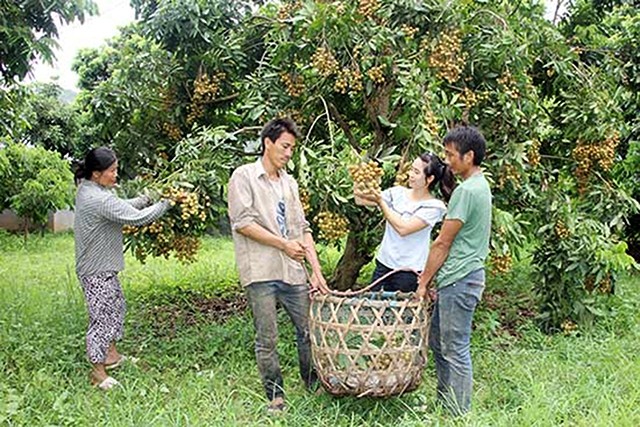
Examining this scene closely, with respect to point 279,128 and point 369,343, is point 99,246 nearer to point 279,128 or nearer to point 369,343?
point 279,128

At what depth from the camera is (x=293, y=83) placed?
394cm

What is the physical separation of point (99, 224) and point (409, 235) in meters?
1.55

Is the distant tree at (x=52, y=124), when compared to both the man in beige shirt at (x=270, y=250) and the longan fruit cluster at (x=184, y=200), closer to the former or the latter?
the longan fruit cluster at (x=184, y=200)

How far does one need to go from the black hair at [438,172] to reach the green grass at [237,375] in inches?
38.7

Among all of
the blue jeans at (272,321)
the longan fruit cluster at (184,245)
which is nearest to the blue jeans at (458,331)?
the blue jeans at (272,321)

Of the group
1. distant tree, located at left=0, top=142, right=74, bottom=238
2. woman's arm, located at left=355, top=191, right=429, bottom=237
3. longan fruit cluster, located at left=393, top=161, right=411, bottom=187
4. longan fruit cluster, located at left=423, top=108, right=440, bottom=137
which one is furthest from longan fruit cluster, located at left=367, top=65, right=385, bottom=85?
distant tree, located at left=0, top=142, right=74, bottom=238

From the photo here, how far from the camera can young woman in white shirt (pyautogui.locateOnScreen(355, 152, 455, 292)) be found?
3205 mm

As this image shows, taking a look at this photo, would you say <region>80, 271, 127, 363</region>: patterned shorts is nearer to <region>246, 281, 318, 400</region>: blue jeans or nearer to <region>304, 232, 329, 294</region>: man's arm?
<region>246, 281, 318, 400</region>: blue jeans

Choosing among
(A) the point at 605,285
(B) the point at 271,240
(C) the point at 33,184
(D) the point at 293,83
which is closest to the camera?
(B) the point at 271,240

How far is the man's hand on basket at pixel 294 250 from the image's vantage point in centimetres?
289

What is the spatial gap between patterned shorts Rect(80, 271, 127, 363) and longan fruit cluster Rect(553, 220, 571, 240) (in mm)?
2637

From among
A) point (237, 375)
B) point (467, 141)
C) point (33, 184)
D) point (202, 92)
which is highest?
point (467, 141)

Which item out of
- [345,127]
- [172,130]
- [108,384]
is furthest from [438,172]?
[172,130]

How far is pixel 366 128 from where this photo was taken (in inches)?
184
